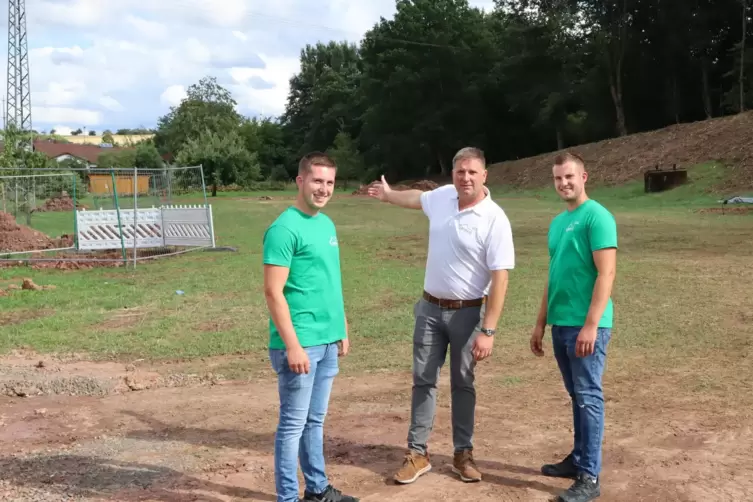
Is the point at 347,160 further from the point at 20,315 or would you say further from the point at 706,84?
the point at 20,315

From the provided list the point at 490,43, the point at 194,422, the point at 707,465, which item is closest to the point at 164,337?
the point at 194,422

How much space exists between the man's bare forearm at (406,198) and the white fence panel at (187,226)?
13158mm

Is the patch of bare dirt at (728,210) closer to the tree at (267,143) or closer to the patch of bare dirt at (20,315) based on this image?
the patch of bare dirt at (20,315)

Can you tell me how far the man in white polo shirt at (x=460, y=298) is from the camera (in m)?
4.14

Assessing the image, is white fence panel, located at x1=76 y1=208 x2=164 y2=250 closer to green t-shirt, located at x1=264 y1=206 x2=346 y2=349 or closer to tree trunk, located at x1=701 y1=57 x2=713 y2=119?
green t-shirt, located at x1=264 y1=206 x2=346 y2=349

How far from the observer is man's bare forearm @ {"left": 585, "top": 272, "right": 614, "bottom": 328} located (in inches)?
154

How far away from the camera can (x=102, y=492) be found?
4.19m

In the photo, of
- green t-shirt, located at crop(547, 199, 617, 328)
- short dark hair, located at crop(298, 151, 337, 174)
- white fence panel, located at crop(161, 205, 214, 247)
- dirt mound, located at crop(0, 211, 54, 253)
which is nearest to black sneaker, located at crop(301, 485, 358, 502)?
green t-shirt, located at crop(547, 199, 617, 328)

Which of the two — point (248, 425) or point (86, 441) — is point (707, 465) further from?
point (86, 441)

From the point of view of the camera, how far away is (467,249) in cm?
418

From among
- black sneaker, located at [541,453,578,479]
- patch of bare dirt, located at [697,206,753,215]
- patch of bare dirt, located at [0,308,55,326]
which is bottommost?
black sneaker, located at [541,453,578,479]

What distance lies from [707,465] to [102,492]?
3.52m

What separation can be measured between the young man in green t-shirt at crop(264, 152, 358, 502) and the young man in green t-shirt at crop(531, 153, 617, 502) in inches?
48.8

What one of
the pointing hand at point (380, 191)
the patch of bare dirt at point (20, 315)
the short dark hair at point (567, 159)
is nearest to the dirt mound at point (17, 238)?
the patch of bare dirt at point (20, 315)
